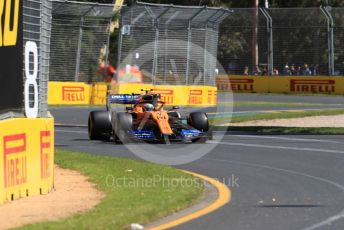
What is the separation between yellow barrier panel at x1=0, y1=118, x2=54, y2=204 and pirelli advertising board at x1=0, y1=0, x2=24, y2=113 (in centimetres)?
27

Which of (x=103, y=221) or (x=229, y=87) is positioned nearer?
(x=103, y=221)

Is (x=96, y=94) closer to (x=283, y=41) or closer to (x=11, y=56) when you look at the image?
(x=283, y=41)

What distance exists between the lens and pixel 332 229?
9.03 metres

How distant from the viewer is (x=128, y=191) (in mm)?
11500

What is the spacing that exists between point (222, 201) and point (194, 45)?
2837 cm

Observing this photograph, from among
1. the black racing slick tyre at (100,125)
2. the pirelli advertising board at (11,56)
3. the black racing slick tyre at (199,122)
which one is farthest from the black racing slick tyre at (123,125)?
the pirelli advertising board at (11,56)

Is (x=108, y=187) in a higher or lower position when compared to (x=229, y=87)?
lower

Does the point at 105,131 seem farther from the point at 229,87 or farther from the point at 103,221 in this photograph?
the point at 229,87

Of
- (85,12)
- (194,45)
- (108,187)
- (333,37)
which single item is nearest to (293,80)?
(333,37)

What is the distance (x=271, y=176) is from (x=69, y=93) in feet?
80.7

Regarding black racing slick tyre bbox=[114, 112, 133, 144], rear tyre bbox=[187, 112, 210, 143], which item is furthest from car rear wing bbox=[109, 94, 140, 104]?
rear tyre bbox=[187, 112, 210, 143]

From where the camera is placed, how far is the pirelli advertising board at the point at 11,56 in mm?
10258

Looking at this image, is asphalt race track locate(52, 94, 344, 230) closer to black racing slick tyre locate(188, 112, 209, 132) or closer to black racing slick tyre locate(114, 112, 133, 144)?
black racing slick tyre locate(114, 112, 133, 144)

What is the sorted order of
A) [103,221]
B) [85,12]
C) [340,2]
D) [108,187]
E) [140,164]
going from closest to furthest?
[103,221], [108,187], [140,164], [85,12], [340,2]
